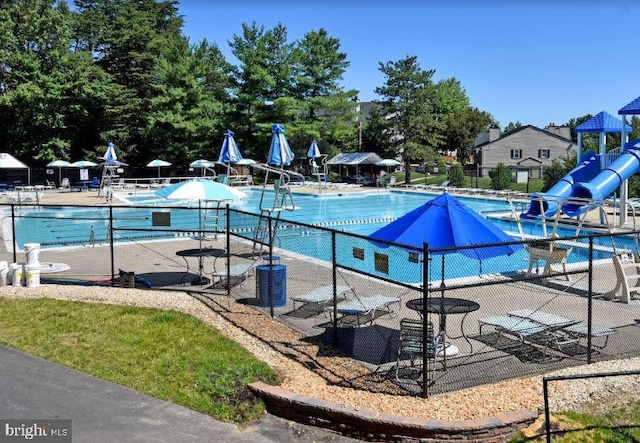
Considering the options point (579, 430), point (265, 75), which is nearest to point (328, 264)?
point (579, 430)

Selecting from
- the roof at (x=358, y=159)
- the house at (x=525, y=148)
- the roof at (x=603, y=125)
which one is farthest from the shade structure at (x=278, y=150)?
the house at (x=525, y=148)

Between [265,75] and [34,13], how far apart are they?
753 inches

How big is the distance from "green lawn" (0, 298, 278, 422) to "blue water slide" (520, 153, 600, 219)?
647 inches

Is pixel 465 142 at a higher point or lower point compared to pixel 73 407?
higher

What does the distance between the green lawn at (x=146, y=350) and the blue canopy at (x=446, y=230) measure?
2.56 metres

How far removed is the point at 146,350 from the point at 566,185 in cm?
1901

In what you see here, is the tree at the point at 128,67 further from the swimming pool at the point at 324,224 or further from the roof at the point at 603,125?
the roof at the point at 603,125

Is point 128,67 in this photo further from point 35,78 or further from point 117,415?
point 117,415

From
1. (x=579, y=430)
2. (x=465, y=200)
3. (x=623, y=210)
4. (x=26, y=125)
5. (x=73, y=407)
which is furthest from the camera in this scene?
(x=26, y=125)

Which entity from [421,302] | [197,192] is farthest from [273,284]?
[421,302]

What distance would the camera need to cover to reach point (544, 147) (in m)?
70.8

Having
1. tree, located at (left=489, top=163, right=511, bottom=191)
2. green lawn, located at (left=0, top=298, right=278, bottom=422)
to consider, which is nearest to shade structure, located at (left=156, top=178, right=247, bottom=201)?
green lawn, located at (left=0, top=298, right=278, bottom=422)

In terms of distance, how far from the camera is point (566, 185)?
2370cm

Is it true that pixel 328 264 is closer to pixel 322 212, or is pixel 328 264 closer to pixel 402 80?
pixel 322 212
